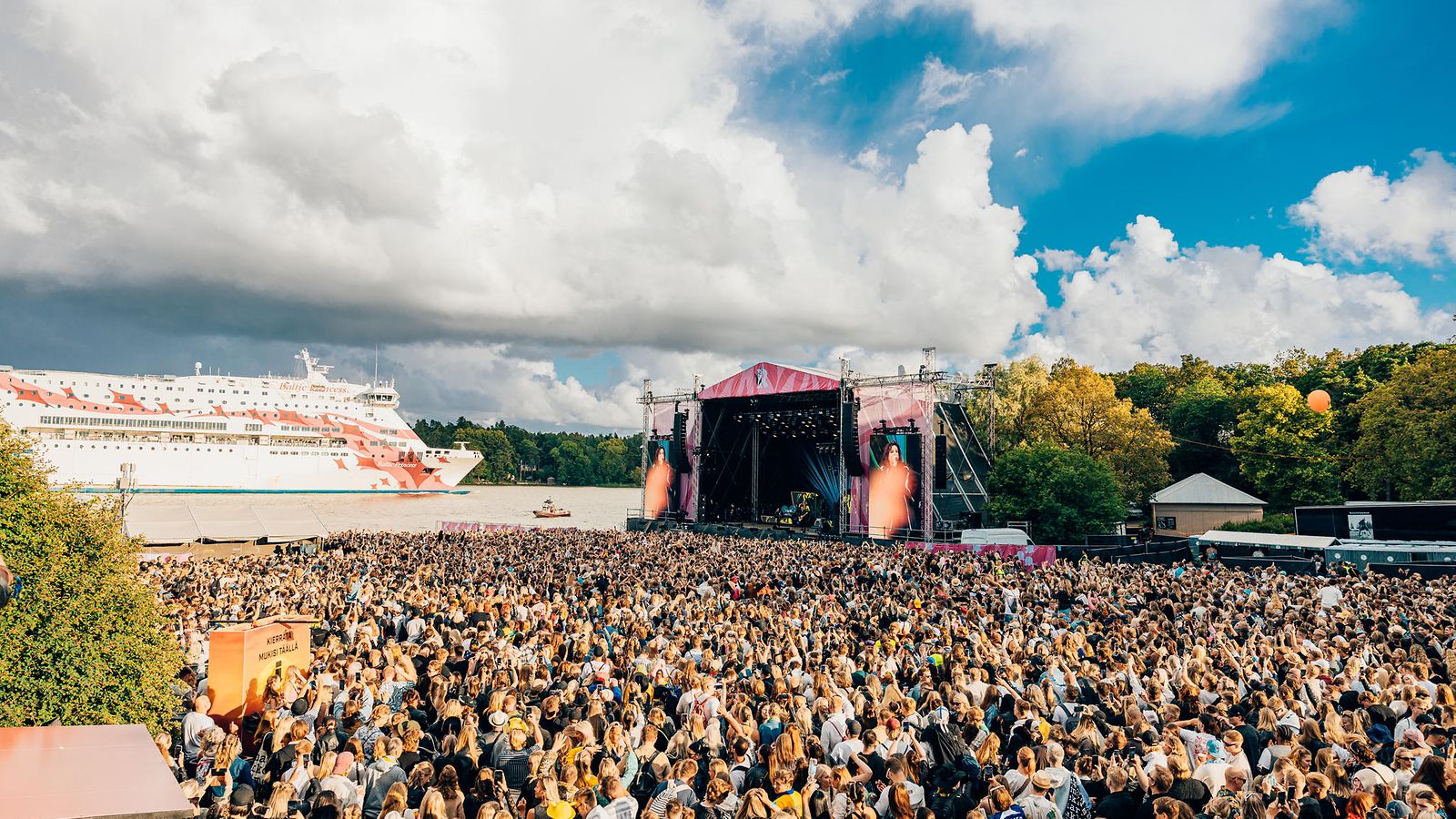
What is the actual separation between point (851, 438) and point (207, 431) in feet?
211

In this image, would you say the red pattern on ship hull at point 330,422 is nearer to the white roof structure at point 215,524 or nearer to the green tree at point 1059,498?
the white roof structure at point 215,524

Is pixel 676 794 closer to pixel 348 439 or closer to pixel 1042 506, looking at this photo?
pixel 1042 506

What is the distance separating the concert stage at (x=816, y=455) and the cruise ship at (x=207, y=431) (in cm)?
4734

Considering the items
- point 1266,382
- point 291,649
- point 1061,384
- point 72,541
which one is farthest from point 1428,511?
point 72,541

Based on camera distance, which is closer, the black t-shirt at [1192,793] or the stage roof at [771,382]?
the black t-shirt at [1192,793]

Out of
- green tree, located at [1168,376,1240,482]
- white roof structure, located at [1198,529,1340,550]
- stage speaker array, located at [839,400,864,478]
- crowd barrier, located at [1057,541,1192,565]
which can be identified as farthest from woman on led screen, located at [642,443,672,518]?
green tree, located at [1168,376,1240,482]

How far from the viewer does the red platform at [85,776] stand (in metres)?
2.96

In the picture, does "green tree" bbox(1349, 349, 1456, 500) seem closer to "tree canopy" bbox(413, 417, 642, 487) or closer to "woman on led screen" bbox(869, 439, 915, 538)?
"woman on led screen" bbox(869, 439, 915, 538)

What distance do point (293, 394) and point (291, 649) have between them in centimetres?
7356

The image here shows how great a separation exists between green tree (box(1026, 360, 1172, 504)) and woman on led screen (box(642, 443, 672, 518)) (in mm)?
17006

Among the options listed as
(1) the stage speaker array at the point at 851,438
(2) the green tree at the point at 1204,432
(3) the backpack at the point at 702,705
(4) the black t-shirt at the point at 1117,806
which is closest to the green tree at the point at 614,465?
(2) the green tree at the point at 1204,432

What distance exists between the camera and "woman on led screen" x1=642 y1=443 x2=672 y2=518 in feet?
116

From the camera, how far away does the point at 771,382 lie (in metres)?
30.7

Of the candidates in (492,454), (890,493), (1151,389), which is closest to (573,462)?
(492,454)
